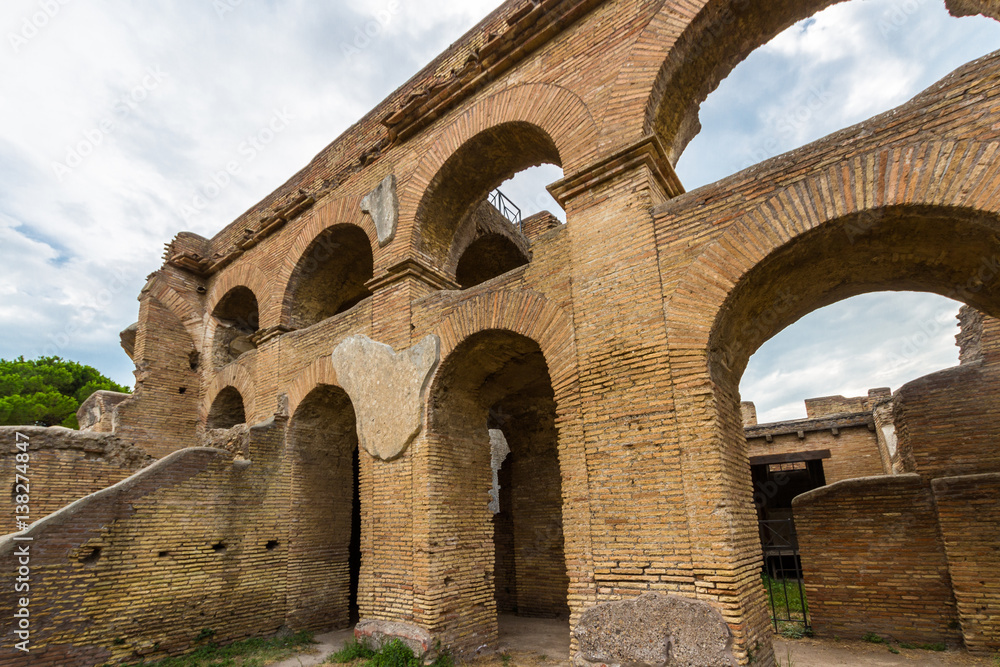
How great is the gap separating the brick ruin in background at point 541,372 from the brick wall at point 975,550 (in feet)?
0.08

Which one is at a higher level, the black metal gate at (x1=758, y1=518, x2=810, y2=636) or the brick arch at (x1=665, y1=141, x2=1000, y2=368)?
the brick arch at (x1=665, y1=141, x2=1000, y2=368)

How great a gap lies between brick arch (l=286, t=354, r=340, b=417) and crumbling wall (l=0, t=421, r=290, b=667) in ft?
1.66

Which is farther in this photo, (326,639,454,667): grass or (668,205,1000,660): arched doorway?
(326,639,454,667): grass

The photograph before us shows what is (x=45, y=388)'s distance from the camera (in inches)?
837

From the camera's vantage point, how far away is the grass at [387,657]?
5.99m

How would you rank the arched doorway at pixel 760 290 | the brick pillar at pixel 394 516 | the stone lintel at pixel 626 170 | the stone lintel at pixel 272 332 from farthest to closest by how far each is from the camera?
the stone lintel at pixel 272 332 < the brick pillar at pixel 394 516 < the stone lintel at pixel 626 170 < the arched doorway at pixel 760 290

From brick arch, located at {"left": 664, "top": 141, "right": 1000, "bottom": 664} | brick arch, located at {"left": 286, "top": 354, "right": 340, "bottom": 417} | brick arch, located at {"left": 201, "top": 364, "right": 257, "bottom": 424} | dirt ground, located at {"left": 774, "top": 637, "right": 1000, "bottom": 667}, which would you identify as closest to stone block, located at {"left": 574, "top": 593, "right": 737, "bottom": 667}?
brick arch, located at {"left": 664, "top": 141, "right": 1000, "bottom": 664}

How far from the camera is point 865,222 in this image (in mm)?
4383

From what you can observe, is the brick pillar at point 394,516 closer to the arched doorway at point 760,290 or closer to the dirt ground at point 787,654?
the dirt ground at point 787,654

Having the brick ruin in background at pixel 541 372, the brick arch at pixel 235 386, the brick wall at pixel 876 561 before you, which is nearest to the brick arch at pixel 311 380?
the brick ruin in background at pixel 541 372

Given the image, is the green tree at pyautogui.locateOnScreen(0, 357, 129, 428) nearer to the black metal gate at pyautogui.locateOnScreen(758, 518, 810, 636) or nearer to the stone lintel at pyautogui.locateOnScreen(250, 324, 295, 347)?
the stone lintel at pyautogui.locateOnScreen(250, 324, 295, 347)

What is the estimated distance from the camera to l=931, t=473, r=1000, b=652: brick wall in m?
5.67

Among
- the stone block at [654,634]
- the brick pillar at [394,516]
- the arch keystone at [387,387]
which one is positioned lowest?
the stone block at [654,634]

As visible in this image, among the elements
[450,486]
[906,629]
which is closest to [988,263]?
[906,629]
